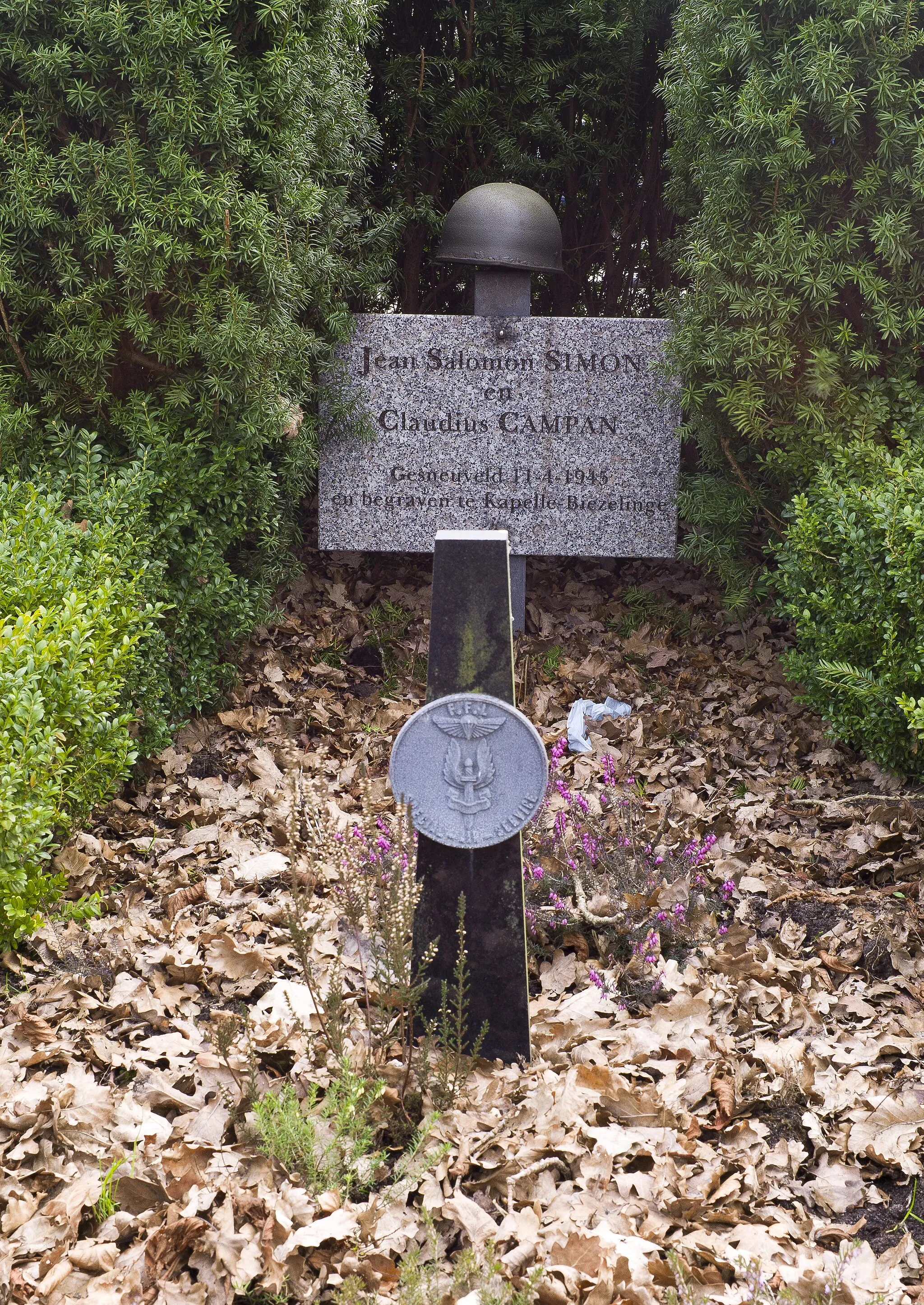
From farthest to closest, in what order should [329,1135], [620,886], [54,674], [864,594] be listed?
[864,594], [620,886], [54,674], [329,1135]

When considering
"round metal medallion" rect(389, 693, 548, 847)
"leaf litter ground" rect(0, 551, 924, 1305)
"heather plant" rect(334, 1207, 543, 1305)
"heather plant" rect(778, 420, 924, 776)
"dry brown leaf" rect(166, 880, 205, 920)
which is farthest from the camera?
"heather plant" rect(778, 420, 924, 776)

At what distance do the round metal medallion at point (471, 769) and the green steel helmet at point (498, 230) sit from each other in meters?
3.63

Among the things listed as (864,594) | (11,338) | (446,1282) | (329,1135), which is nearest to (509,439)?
(864,594)

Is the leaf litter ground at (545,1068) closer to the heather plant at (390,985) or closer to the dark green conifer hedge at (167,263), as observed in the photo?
the heather plant at (390,985)

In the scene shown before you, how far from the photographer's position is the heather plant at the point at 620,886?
3066 mm

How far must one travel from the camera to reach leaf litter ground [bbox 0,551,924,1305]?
2.01m

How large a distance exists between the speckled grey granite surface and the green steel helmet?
32cm

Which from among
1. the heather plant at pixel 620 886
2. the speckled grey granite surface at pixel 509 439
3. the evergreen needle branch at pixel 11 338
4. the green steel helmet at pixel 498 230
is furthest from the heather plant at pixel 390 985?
the green steel helmet at pixel 498 230

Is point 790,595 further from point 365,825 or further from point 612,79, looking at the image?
point 612,79

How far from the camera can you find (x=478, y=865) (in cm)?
260

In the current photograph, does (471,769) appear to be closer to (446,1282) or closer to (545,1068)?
(545,1068)

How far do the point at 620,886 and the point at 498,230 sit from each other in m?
3.63

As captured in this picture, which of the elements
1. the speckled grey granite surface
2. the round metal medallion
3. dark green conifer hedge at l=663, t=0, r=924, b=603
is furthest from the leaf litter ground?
the speckled grey granite surface

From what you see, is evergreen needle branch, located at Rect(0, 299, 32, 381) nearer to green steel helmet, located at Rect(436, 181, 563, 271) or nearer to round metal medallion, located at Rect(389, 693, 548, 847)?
green steel helmet, located at Rect(436, 181, 563, 271)
